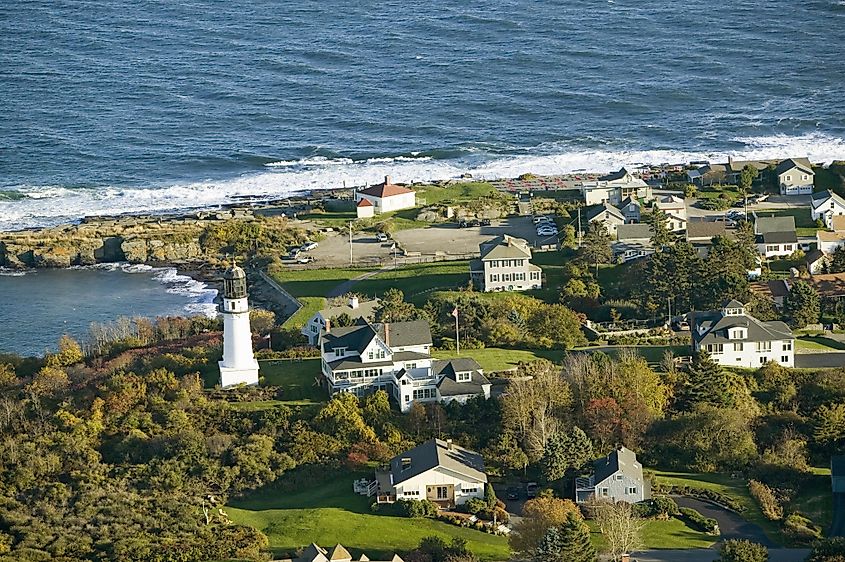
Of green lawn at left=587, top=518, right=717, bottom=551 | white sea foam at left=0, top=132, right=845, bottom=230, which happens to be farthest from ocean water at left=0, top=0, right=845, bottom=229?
green lawn at left=587, top=518, right=717, bottom=551

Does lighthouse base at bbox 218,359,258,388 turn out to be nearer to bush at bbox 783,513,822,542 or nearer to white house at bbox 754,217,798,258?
bush at bbox 783,513,822,542

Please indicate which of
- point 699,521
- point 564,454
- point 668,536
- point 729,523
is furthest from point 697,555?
point 564,454

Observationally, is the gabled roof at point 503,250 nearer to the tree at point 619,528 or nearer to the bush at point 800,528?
the tree at point 619,528

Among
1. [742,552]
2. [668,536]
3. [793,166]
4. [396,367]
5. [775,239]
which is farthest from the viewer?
[793,166]

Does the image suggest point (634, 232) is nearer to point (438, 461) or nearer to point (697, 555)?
point (438, 461)

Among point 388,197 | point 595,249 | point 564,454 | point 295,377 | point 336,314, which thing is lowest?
point 564,454

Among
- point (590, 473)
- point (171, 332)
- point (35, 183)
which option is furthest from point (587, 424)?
point (35, 183)

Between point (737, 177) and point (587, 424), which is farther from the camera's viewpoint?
point (737, 177)

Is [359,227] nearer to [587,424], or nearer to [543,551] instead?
[587,424]

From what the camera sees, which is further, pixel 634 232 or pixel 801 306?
pixel 634 232
